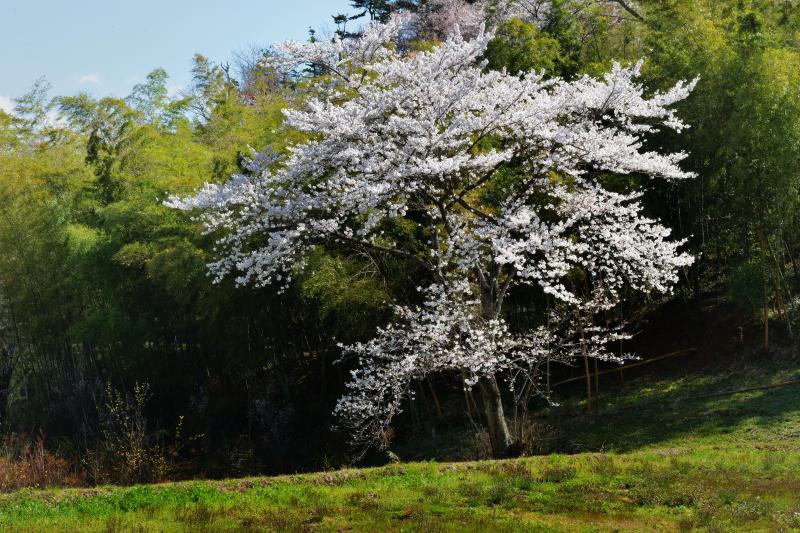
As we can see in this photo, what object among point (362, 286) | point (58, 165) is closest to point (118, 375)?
point (58, 165)

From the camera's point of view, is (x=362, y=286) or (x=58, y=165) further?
(x=58, y=165)

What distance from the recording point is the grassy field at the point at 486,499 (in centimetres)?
678

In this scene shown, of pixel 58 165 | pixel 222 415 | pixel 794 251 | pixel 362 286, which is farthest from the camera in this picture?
pixel 58 165

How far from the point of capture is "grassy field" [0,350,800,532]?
678cm

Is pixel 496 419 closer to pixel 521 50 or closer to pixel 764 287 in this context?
pixel 764 287

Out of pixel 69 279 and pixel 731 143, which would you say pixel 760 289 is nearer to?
pixel 731 143

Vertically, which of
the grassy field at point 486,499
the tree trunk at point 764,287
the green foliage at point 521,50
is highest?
the green foliage at point 521,50

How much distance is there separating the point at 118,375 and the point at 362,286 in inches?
390

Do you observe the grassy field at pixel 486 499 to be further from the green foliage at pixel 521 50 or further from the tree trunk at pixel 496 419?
the green foliage at pixel 521 50

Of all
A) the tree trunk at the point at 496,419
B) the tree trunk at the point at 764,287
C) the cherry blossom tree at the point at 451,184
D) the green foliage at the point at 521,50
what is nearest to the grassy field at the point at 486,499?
the tree trunk at the point at 496,419

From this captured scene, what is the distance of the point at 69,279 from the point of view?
20.2 meters

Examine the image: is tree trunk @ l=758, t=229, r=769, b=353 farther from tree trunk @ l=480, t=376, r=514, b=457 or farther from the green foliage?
tree trunk @ l=480, t=376, r=514, b=457

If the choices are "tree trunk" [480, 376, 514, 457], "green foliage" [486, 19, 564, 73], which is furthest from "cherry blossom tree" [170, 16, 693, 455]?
"green foliage" [486, 19, 564, 73]

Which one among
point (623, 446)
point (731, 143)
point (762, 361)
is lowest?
point (623, 446)
